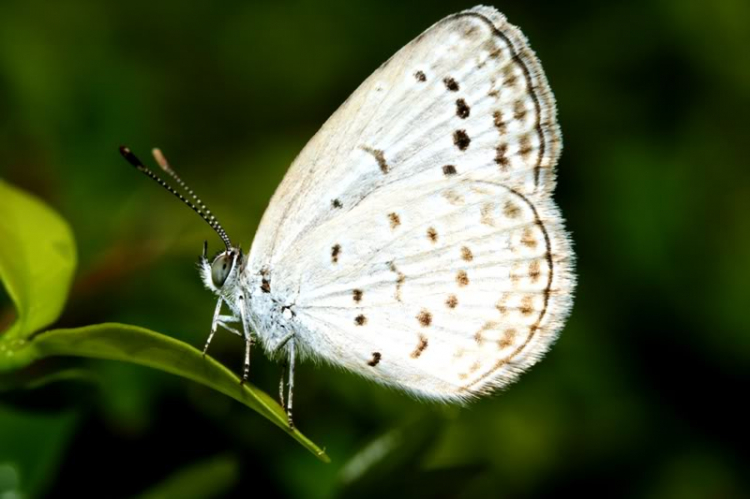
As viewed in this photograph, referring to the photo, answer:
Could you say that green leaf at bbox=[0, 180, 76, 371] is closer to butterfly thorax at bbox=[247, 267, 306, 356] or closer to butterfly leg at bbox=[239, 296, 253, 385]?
butterfly leg at bbox=[239, 296, 253, 385]

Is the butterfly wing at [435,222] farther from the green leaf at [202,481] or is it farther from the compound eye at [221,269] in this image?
the green leaf at [202,481]

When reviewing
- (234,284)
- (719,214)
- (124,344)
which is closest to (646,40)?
(719,214)

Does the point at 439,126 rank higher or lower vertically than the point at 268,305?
higher

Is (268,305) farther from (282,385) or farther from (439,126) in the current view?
(439,126)

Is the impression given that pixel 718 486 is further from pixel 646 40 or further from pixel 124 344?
pixel 124 344

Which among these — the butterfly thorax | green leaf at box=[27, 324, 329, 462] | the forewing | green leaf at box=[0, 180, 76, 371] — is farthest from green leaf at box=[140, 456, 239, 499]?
the forewing

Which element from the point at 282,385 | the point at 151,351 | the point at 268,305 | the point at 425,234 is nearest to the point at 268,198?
the point at 268,305
